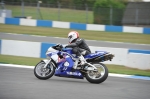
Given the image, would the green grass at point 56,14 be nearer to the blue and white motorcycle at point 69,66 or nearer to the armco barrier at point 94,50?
the armco barrier at point 94,50

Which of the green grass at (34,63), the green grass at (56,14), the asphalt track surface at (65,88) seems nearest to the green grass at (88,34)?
the green grass at (56,14)

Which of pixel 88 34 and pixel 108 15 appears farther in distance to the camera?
pixel 108 15

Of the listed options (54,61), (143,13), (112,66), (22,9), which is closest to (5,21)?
(22,9)

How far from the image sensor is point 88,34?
2400 centimetres

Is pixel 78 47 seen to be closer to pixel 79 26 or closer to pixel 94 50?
pixel 94 50

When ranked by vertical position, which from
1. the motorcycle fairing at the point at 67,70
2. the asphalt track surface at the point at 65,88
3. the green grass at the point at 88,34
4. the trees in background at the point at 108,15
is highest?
the trees in background at the point at 108,15

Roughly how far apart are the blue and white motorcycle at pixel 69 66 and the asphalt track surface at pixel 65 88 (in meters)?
0.18

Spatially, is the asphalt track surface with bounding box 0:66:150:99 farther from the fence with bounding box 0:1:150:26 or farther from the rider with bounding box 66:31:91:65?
the fence with bounding box 0:1:150:26

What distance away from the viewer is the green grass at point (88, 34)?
22.8 m

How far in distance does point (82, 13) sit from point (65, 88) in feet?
69.8

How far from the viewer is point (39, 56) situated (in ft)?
44.9

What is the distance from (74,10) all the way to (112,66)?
16839mm

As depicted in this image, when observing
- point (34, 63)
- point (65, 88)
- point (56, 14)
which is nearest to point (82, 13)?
point (56, 14)

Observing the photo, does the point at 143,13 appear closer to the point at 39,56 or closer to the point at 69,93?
the point at 39,56
